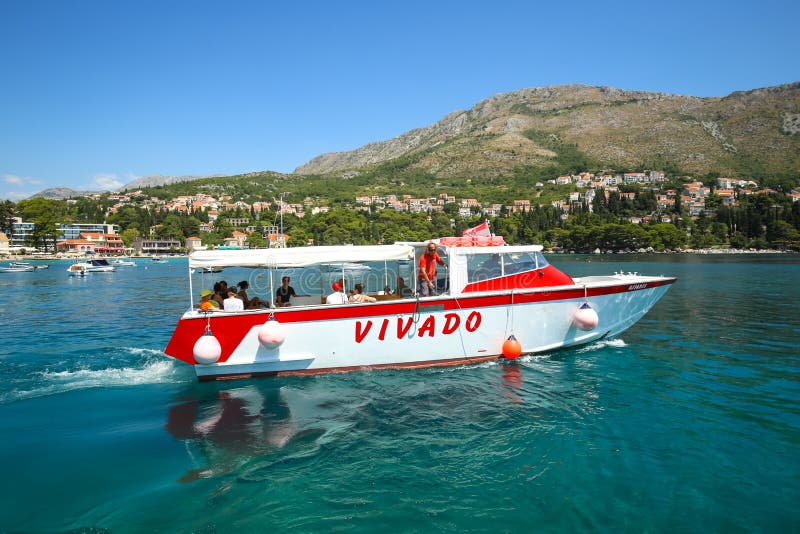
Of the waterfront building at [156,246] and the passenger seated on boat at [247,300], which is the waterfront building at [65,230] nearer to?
the waterfront building at [156,246]

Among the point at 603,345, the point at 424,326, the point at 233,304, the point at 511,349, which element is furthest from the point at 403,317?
the point at 603,345

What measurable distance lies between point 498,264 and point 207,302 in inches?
256

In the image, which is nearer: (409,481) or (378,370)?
(409,481)

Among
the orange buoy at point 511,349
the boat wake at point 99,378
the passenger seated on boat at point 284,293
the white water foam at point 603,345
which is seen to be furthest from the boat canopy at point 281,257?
the white water foam at point 603,345

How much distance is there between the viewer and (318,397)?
9203 millimetres

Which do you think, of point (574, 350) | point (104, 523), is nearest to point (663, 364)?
point (574, 350)

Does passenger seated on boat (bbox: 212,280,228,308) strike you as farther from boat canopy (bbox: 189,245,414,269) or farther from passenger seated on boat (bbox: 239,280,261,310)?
boat canopy (bbox: 189,245,414,269)

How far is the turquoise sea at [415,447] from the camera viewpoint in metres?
5.39

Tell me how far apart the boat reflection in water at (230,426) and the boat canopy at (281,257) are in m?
2.62

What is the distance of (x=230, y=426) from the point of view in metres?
7.93

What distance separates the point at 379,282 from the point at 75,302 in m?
24.7

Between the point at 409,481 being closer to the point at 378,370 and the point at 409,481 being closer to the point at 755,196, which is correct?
the point at 378,370

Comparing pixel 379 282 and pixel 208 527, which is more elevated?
pixel 379 282

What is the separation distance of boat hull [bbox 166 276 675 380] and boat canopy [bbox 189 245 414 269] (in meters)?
1.04
